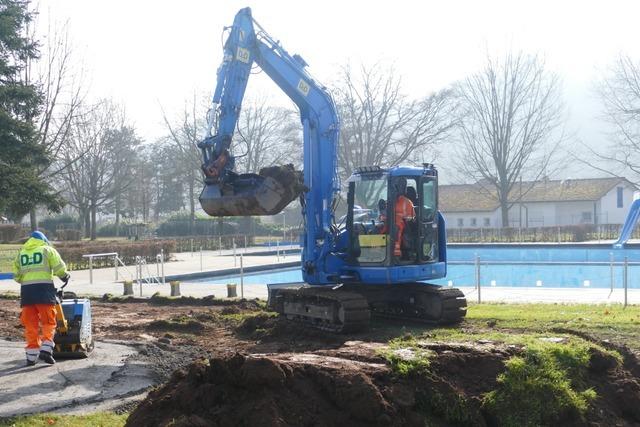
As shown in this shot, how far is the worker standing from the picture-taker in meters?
10.3

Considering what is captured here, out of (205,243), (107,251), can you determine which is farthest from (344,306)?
(205,243)

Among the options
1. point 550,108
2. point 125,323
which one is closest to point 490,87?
point 550,108

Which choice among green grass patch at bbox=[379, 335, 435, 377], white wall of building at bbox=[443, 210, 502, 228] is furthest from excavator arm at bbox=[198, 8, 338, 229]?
white wall of building at bbox=[443, 210, 502, 228]

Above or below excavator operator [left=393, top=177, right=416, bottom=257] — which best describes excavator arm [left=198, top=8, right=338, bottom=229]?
above

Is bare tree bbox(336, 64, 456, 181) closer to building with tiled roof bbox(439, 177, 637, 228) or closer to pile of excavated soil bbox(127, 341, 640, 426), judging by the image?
building with tiled roof bbox(439, 177, 637, 228)

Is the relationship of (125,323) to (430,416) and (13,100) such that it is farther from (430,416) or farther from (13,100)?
(430,416)

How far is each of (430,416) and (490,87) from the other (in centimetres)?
5061

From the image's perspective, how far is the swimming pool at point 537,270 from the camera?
25.7 m

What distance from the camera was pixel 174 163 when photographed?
63.5m

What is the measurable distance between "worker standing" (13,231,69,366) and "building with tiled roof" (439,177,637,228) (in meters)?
55.1

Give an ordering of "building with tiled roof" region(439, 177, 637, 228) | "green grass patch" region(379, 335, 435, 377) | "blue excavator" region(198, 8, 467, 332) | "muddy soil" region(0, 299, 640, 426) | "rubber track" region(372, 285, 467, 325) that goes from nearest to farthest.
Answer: "muddy soil" region(0, 299, 640, 426)
"green grass patch" region(379, 335, 435, 377)
"blue excavator" region(198, 8, 467, 332)
"rubber track" region(372, 285, 467, 325)
"building with tiled roof" region(439, 177, 637, 228)

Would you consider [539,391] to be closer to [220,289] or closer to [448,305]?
[448,305]

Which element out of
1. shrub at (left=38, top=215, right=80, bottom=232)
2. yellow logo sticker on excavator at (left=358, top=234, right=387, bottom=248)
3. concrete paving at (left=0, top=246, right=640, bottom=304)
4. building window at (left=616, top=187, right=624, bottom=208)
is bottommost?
concrete paving at (left=0, top=246, right=640, bottom=304)

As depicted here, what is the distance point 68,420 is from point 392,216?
6.42 metres
